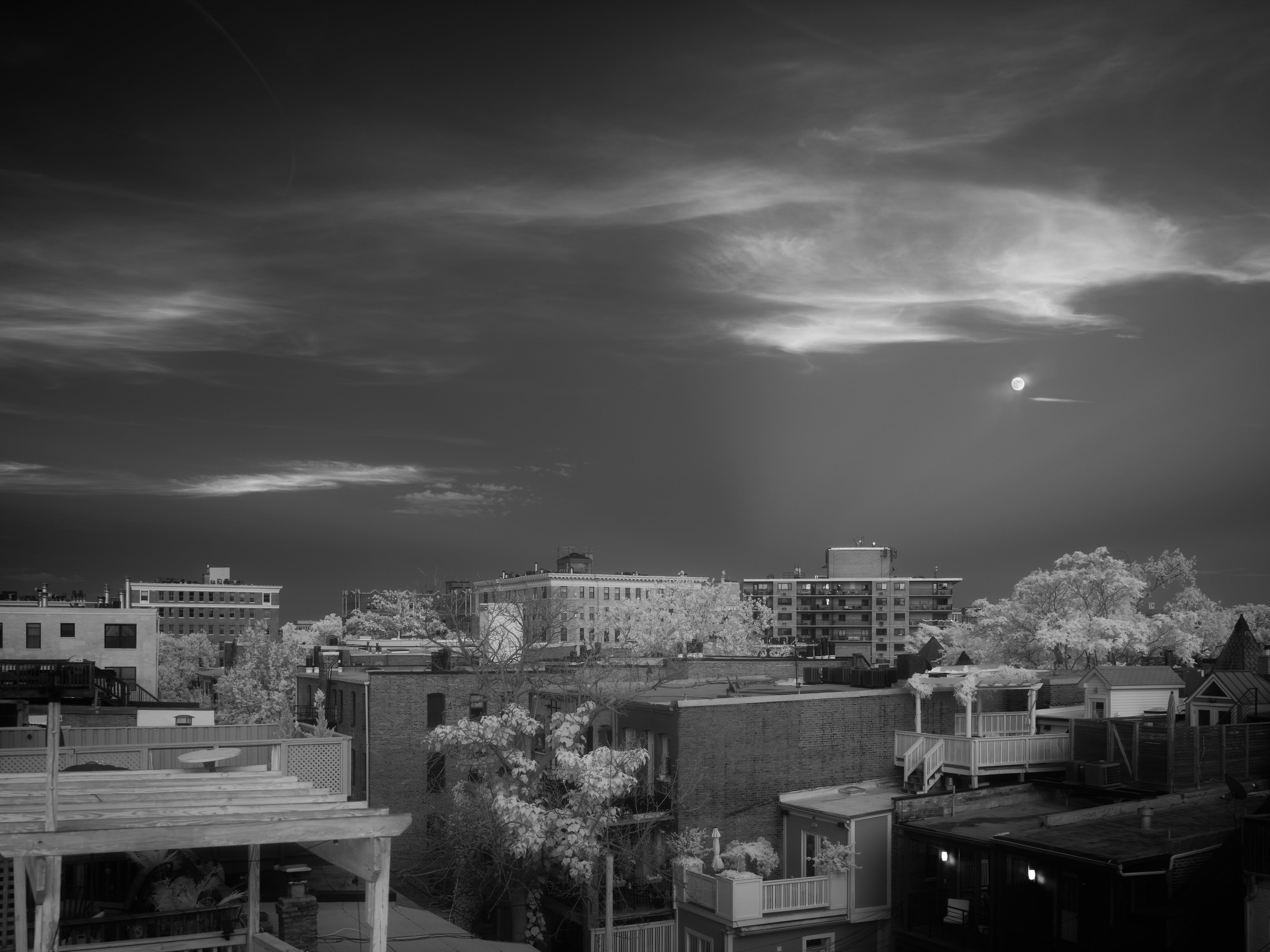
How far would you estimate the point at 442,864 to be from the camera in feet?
124

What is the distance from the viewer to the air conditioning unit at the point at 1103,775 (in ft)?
105

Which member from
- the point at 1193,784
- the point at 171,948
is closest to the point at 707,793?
the point at 1193,784

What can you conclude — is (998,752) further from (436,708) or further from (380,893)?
(380,893)

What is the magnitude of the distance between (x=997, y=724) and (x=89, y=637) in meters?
43.1

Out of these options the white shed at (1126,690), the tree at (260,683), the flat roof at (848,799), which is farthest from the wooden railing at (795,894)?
the tree at (260,683)

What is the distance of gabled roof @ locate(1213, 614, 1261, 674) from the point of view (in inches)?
1737

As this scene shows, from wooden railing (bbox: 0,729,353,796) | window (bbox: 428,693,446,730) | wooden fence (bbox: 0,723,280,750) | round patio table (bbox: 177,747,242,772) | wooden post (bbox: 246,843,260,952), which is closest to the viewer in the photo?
wooden post (bbox: 246,843,260,952)

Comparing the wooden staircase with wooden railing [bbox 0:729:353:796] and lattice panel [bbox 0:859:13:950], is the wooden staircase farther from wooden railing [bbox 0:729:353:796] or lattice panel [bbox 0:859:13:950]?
lattice panel [bbox 0:859:13:950]

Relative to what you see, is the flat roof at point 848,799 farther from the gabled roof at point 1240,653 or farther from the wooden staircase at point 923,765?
the gabled roof at point 1240,653

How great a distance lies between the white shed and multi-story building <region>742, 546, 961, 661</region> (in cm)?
14828

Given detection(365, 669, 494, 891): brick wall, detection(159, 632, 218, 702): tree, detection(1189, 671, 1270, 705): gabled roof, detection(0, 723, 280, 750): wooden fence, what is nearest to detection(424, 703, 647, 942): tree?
detection(365, 669, 494, 891): brick wall

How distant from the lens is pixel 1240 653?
44625 mm

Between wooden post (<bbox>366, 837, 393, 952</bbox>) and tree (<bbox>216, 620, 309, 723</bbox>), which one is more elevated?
wooden post (<bbox>366, 837, 393, 952</bbox>)

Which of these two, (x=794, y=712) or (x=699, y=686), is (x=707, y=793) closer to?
(x=794, y=712)
